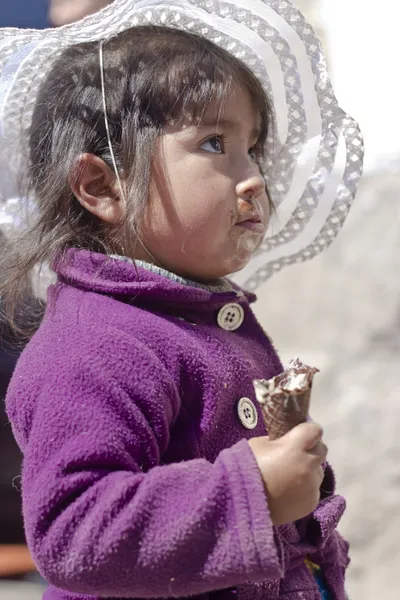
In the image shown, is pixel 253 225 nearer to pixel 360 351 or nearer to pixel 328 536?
pixel 328 536

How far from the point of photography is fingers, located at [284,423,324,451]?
927mm


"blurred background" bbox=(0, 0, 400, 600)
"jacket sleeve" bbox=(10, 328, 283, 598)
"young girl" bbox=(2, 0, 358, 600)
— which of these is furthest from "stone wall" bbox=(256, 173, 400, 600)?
"jacket sleeve" bbox=(10, 328, 283, 598)

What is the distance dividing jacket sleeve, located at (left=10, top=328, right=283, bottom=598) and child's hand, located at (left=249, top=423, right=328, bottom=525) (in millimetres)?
19

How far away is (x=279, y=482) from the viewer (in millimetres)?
902

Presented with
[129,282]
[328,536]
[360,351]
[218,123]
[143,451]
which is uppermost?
[218,123]

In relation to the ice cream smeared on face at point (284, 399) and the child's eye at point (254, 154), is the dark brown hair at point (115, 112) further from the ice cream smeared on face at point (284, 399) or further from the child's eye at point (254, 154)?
the ice cream smeared on face at point (284, 399)

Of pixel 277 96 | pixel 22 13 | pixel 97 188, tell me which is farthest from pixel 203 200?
pixel 22 13

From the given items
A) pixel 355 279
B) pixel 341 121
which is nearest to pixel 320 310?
pixel 355 279

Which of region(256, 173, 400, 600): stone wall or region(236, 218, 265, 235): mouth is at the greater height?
region(236, 218, 265, 235): mouth

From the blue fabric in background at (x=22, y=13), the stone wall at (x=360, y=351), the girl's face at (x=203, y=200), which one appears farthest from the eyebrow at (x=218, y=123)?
the stone wall at (x=360, y=351)

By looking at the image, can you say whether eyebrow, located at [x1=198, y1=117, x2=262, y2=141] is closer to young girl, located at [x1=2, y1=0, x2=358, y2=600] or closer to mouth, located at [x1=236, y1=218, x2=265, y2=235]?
young girl, located at [x1=2, y1=0, x2=358, y2=600]

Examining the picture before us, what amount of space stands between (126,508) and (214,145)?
1.68 ft

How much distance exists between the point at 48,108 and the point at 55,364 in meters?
0.46

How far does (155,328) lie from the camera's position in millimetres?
1046
